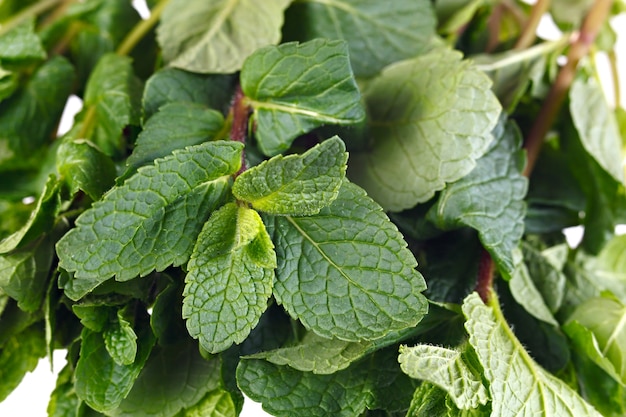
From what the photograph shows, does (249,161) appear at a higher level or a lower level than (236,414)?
higher

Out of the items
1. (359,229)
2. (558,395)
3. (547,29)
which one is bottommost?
(547,29)

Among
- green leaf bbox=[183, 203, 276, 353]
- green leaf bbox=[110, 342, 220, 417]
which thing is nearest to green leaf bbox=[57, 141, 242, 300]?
green leaf bbox=[183, 203, 276, 353]

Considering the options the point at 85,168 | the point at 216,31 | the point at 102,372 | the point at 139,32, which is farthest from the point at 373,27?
the point at 102,372

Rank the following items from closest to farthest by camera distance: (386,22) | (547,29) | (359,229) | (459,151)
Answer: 1. (359,229)
2. (459,151)
3. (386,22)
4. (547,29)

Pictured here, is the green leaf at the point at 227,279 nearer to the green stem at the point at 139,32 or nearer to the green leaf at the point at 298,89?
the green leaf at the point at 298,89

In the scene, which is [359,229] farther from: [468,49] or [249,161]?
[468,49]

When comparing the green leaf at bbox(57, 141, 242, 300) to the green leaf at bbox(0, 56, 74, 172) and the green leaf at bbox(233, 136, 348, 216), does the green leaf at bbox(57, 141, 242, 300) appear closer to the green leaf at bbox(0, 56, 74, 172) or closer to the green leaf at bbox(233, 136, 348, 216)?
the green leaf at bbox(233, 136, 348, 216)

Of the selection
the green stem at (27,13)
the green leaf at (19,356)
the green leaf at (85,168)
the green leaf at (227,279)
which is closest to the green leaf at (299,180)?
the green leaf at (227,279)

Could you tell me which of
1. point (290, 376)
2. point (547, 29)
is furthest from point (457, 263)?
point (547, 29)
